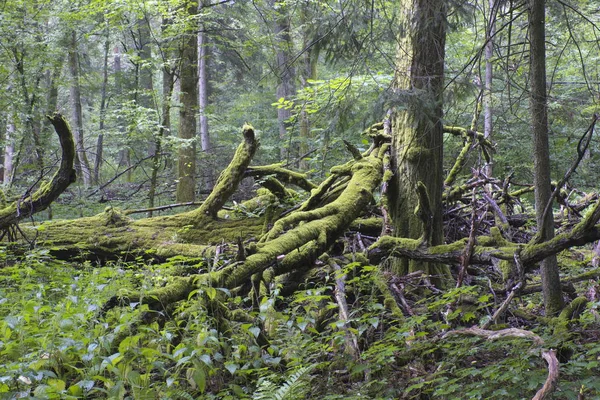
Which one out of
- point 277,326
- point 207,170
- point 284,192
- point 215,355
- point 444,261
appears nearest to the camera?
point 215,355

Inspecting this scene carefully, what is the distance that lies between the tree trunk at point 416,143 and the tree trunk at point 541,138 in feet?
3.45

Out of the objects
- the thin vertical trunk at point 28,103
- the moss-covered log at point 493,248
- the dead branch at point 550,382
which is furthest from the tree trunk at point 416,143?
the thin vertical trunk at point 28,103

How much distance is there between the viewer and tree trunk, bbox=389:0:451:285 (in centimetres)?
507

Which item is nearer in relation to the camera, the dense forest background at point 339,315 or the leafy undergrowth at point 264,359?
the leafy undergrowth at point 264,359

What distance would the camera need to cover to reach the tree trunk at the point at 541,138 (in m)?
3.92

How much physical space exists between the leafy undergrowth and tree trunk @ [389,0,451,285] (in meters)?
1.50

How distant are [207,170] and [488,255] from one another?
1244 cm

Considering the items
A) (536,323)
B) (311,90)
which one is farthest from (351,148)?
(311,90)

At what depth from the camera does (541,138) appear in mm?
4004

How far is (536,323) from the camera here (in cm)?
422

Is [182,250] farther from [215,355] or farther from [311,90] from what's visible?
[311,90]

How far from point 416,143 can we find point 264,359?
3099 millimetres

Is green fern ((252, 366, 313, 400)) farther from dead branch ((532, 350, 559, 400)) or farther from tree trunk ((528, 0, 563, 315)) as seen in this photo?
tree trunk ((528, 0, 563, 315))

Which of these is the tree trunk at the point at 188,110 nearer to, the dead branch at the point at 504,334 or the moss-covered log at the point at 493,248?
the moss-covered log at the point at 493,248
